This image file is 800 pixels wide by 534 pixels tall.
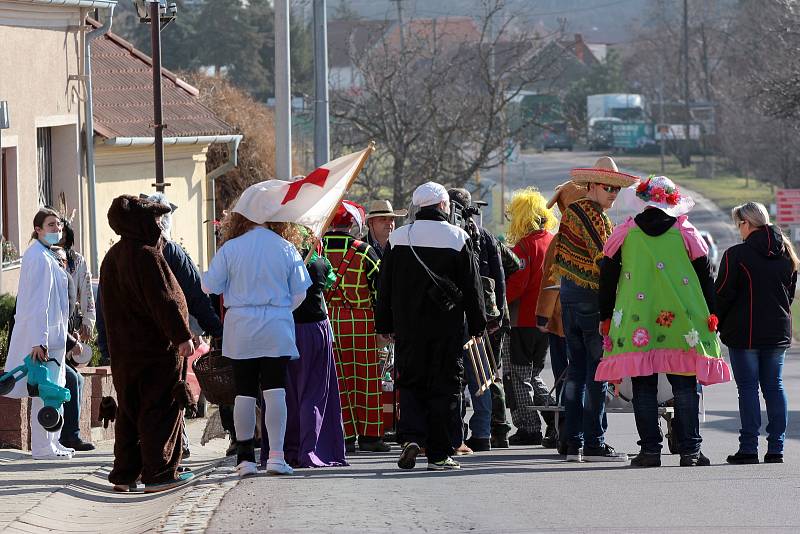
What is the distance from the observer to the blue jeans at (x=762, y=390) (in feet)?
34.2

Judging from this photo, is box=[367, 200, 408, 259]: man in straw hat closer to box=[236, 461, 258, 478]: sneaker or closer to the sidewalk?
the sidewalk

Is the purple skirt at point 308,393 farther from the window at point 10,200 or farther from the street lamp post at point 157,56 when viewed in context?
the street lamp post at point 157,56

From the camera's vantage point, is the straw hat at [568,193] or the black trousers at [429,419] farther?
the straw hat at [568,193]

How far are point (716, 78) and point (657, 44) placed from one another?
44.8ft

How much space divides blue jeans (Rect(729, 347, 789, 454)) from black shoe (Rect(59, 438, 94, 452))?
4.54m

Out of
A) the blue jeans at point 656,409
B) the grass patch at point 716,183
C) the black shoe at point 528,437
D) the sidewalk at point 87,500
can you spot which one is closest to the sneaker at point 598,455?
the blue jeans at point 656,409

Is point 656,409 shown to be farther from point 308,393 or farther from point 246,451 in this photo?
point 246,451

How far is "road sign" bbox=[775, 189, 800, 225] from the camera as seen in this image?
137 feet

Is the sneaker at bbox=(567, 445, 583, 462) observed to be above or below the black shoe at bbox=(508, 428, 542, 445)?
above

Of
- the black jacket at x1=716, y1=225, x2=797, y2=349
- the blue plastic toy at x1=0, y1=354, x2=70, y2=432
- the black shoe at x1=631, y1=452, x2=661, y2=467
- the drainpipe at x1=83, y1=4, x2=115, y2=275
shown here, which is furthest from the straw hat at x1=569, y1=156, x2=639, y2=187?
the drainpipe at x1=83, y1=4, x2=115, y2=275

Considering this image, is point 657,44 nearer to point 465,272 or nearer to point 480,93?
point 480,93

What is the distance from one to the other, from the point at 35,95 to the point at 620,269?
33.7ft

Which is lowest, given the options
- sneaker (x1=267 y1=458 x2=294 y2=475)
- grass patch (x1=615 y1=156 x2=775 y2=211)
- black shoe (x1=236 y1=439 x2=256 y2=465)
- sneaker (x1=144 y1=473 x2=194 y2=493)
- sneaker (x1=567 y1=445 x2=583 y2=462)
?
sneaker (x1=567 y1=445 x2=583 y2=462)

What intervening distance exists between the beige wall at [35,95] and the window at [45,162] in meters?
0.08
